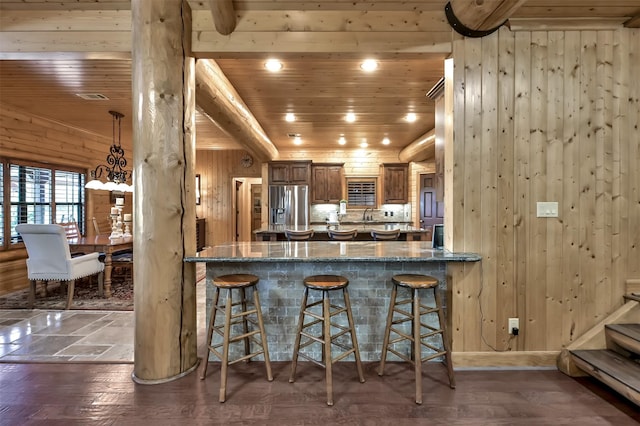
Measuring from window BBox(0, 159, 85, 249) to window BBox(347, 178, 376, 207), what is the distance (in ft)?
18.4

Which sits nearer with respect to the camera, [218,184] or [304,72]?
[304,72]

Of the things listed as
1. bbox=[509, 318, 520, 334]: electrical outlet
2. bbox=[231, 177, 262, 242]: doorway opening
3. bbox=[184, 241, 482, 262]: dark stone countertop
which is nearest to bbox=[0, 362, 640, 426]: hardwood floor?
bbox=[509, 318, 520, 334]: electrical outlet

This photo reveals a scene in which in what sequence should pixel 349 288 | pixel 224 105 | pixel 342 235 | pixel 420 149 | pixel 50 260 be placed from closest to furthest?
pixel 349 288 < pixel 224 105 < pixel 50 260 < pixel 342 235 < pixel 420 149

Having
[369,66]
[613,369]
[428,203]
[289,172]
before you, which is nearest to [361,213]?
[428,203]

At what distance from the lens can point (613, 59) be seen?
2479 mm

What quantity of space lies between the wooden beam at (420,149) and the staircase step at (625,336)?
148 inches

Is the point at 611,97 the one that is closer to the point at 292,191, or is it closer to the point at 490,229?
the point at 490,229

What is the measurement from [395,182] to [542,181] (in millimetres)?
5400

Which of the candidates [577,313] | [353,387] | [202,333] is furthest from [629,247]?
[202,333]

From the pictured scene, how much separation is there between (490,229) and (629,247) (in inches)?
42.7

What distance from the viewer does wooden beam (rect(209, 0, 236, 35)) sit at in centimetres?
219

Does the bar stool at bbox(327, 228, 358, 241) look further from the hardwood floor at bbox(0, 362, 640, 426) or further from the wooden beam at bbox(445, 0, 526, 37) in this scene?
the wooden beam at bbox(445, 0, 526, 37)

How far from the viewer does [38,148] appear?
500cm

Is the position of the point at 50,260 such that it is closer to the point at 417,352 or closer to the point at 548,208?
the point at 417,352
